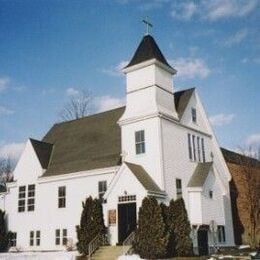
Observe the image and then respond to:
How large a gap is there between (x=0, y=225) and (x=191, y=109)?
19.5m

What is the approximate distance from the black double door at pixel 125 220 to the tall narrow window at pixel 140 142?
169 inches

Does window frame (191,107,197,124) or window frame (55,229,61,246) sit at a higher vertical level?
window frame (191,107,197,124)

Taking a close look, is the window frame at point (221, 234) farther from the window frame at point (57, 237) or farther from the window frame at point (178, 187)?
the window frame at point (57, 237)

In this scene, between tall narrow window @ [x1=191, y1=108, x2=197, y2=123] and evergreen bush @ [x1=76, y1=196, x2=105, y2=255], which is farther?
tall narrow window @ [x1=191, y1=108, x2=197, y2=123]

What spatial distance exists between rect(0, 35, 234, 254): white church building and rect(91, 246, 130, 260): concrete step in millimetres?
1499

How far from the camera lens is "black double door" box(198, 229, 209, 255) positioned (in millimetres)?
31491

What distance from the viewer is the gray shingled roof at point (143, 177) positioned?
95.6ft

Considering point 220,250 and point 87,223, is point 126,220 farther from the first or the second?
point 220,250

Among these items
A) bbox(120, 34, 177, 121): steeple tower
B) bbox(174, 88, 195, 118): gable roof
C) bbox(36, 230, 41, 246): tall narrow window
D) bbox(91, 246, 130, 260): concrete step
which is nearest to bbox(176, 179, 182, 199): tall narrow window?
bbox(120, 34, 177, 121): steeple tower

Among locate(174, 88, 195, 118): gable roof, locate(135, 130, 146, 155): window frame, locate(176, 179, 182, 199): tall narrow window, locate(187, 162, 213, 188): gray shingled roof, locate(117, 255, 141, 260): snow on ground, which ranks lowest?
locate(117, 255, 141, 260): snow on ground

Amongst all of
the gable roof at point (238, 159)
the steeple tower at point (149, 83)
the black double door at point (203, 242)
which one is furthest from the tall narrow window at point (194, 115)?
the black double door at point (203, 242)

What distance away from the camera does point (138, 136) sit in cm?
3247

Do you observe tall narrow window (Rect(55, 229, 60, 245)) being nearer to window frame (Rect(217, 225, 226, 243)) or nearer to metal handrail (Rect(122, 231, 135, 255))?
metal handrail (Rect(122, 231, 135, 255))

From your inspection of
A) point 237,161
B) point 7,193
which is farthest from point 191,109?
point 7,193
